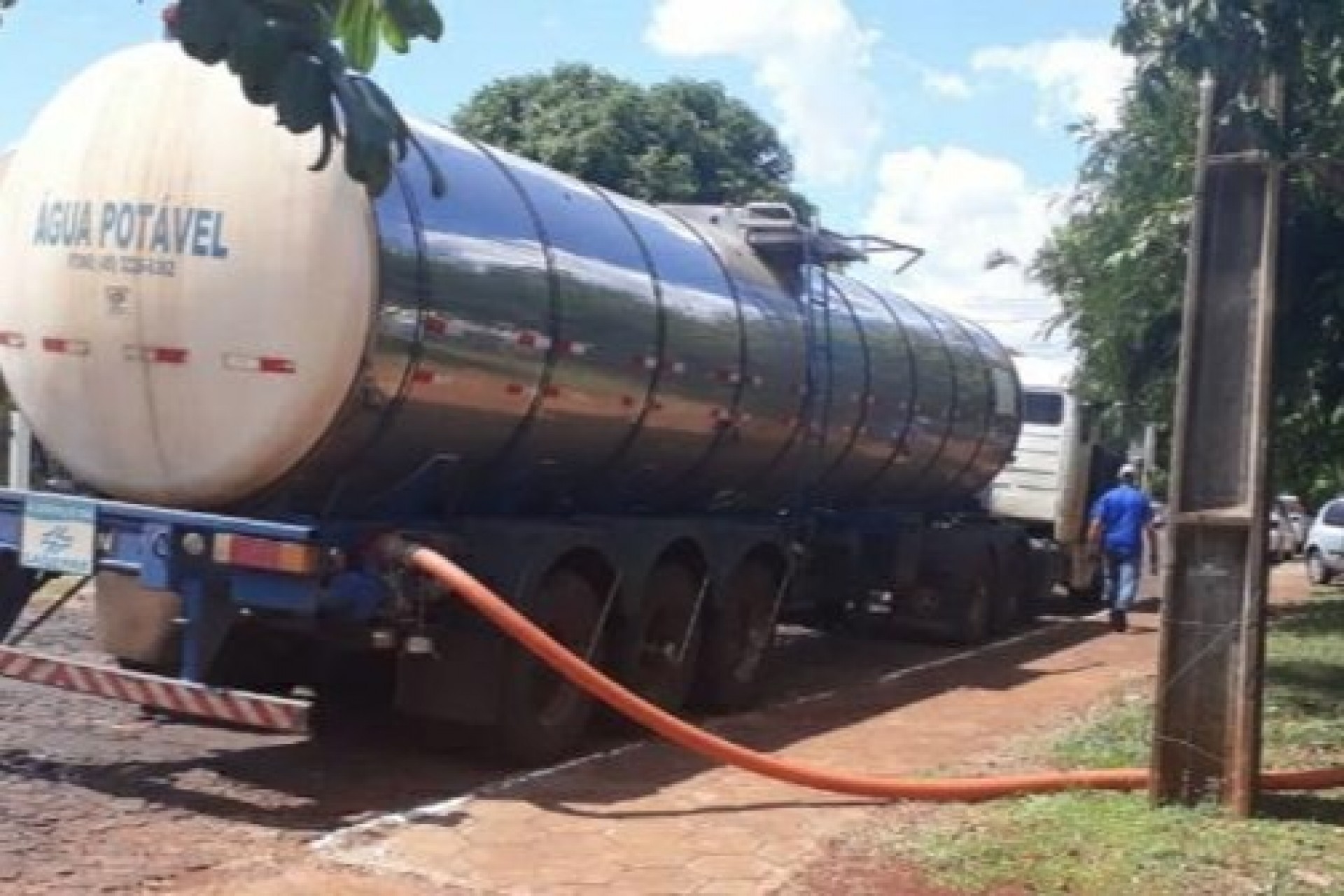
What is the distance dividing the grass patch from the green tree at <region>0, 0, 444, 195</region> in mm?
4388

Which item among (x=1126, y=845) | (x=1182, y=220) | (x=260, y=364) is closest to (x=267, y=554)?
(x=260, y=364)

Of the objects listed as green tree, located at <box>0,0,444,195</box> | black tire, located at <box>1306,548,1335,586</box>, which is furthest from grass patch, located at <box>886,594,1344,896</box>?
black tire, located at <box>1306,548,1335,586</box>

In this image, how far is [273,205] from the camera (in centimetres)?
750

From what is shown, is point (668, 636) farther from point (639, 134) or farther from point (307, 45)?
point (639, 134)

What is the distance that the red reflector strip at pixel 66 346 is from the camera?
7902mm

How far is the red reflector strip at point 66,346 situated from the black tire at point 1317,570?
81.4 ft

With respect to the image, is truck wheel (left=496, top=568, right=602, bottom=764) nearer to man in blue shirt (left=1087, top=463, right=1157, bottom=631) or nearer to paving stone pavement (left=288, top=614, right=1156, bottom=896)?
paving stone pavement (left=288, top=614, right=1156, bottom=896)

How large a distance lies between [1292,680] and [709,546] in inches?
175

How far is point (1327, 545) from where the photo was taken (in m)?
28.5

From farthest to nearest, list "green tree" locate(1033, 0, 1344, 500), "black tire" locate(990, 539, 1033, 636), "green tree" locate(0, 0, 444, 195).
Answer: "black tire" locate(990, 539, 1033, 636), "green tree" locate(1033, 0, 1344, 500), "green tree" locate(0, 0, 444, 195)

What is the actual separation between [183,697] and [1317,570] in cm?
2521

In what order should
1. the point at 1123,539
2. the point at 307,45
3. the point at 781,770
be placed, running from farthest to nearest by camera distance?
the point at 1123,539 < the point at 781,770 < the point at 307,45

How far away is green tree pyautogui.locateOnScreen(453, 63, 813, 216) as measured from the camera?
2938cm

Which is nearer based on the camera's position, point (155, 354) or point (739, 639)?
point (155, 354)
